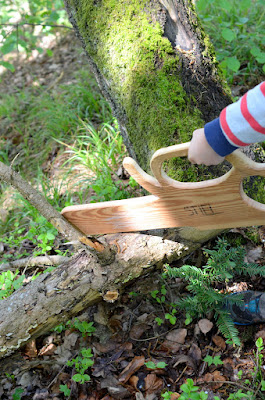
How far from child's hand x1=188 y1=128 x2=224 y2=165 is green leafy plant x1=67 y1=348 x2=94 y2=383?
1539 millimetres

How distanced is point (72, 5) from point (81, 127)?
172 centimetres

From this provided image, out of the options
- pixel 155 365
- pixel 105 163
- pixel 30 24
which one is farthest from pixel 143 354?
pixel 30 24

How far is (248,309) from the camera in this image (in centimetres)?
220

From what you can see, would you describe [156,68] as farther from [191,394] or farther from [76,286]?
[191,394]

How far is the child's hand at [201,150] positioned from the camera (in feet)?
4.83

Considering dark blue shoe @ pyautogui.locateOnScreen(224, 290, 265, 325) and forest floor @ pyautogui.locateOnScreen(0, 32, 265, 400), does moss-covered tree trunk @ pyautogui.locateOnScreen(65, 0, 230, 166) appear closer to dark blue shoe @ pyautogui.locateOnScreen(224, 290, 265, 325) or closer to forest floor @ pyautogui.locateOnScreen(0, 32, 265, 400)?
forest floor @ pyautogui.locateOnScreen(0, 32, 265, 400)

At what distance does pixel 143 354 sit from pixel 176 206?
109cm

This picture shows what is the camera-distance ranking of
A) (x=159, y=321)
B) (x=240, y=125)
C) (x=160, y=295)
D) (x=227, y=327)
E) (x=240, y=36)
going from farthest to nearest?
1. (x=240, y=36)
2. (x=160, y=295)
3. (x=159, y=321)
4. (x=227, y=327)
5. (x=240, y=125)

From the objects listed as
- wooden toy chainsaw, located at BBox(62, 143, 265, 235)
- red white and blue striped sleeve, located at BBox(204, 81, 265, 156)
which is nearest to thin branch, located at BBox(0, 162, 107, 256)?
wooden toy chainsaw, located at BBox(62, 143, 265, 235)

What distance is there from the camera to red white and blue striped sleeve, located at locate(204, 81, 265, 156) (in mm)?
1334

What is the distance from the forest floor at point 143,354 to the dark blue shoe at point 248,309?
9 centimetres

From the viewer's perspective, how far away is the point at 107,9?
7.68 ft

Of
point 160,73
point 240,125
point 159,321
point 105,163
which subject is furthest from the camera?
point 105,163

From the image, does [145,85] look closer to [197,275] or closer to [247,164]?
[247,164]
